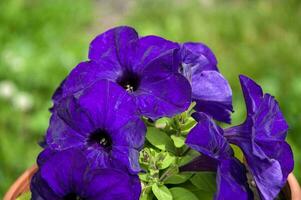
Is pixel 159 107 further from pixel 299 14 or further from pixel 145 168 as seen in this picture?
pixel 299 14

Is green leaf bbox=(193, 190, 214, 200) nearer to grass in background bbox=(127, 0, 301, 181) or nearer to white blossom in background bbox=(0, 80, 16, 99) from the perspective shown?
grass in background bbox=(127, 0, 301, 181)

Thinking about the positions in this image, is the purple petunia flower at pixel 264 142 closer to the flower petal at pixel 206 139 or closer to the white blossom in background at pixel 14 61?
the flower petal at pixel 206 139

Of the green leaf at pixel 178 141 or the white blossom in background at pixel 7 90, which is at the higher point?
the green leaf at pixel 178 141

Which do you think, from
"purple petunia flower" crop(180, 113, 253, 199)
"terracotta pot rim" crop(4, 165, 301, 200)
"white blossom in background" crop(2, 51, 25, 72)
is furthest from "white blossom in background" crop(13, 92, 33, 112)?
"purple petunia flower" crop(180, 113, 253, 199)

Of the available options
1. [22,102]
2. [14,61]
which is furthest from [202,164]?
[14,61]

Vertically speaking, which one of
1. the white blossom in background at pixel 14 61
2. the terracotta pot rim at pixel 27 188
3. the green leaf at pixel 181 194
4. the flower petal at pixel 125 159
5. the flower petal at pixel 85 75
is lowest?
the white blossom in background at pixel 14 61

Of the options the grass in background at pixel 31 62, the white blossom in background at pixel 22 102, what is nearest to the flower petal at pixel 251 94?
the grass in background at pixel 31 62

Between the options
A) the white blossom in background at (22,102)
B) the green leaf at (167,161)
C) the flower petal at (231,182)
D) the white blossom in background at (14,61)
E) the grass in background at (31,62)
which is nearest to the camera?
the flower petal at (231,182)
